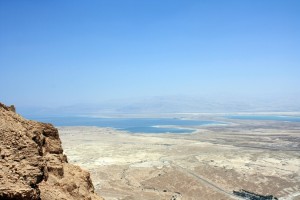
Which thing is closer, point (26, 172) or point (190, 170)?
point (26, 172)

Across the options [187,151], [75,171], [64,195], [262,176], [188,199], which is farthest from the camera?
[187,151]

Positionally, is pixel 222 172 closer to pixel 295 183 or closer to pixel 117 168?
pixel 295 183

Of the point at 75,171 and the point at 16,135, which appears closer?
the point at 16,135

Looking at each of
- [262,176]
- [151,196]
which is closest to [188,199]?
[151,196]

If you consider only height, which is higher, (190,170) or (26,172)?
(26,172)

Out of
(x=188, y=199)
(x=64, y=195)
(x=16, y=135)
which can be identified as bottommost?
(x=188, y=199)

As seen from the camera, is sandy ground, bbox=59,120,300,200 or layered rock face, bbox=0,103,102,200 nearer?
layered rock face, bbox=0,103,102,200

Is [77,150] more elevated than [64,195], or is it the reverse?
[64,195]

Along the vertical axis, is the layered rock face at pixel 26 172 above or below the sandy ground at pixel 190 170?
above

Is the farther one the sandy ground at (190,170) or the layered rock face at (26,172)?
the sandy ground at (190,170)

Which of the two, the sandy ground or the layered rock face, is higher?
the layered rock face

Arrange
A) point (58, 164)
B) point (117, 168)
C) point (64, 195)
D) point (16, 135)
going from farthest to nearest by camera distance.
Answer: point (117, 168), point (58, 164), point (64, 195), point (16, 135)
